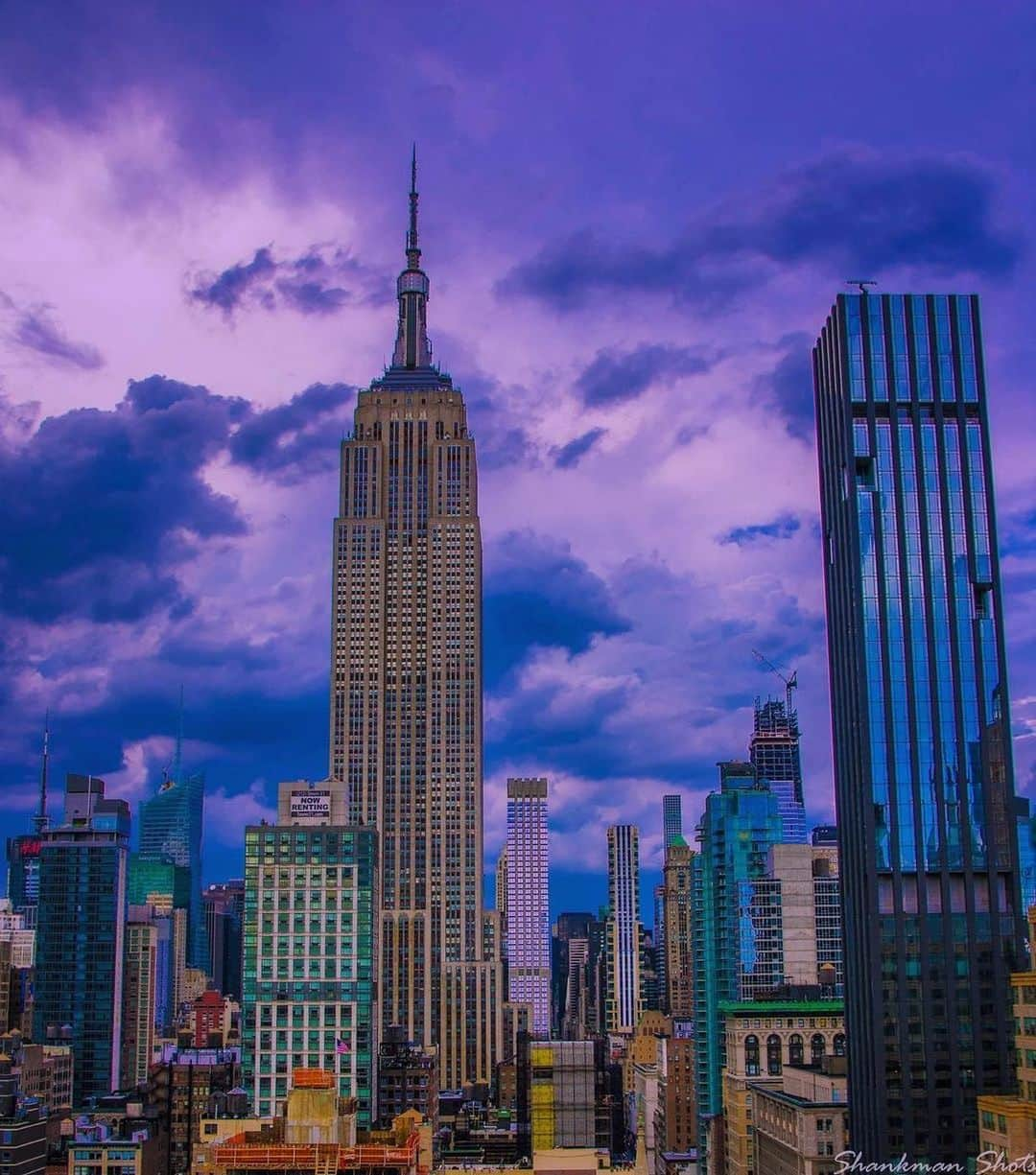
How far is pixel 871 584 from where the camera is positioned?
150125 mm

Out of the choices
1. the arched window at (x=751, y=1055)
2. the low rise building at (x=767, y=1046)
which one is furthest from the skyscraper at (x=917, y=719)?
the arched window at (x=751, y=1055)

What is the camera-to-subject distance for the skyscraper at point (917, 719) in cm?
13812

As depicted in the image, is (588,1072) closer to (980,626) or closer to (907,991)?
(907,991)

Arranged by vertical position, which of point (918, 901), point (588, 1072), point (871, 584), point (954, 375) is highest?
point (954, 375)

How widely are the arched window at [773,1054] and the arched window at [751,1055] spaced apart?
1.29 metres

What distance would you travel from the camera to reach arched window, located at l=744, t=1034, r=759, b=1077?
610 ft

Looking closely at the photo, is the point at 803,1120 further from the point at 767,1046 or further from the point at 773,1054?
the point at 767,1046

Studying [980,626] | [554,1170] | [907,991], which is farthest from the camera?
[980,626]

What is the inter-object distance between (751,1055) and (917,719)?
201 feet

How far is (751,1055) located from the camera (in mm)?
186750

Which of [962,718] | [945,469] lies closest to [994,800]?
[962,718]

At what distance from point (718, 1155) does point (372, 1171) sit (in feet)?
253

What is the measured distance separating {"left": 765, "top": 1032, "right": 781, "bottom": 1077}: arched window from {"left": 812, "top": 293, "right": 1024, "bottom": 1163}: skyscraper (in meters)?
42.8

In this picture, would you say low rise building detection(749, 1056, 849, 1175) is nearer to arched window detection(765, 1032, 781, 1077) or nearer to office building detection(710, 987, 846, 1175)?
arched window detection(765, 1032, 781, 1077)
